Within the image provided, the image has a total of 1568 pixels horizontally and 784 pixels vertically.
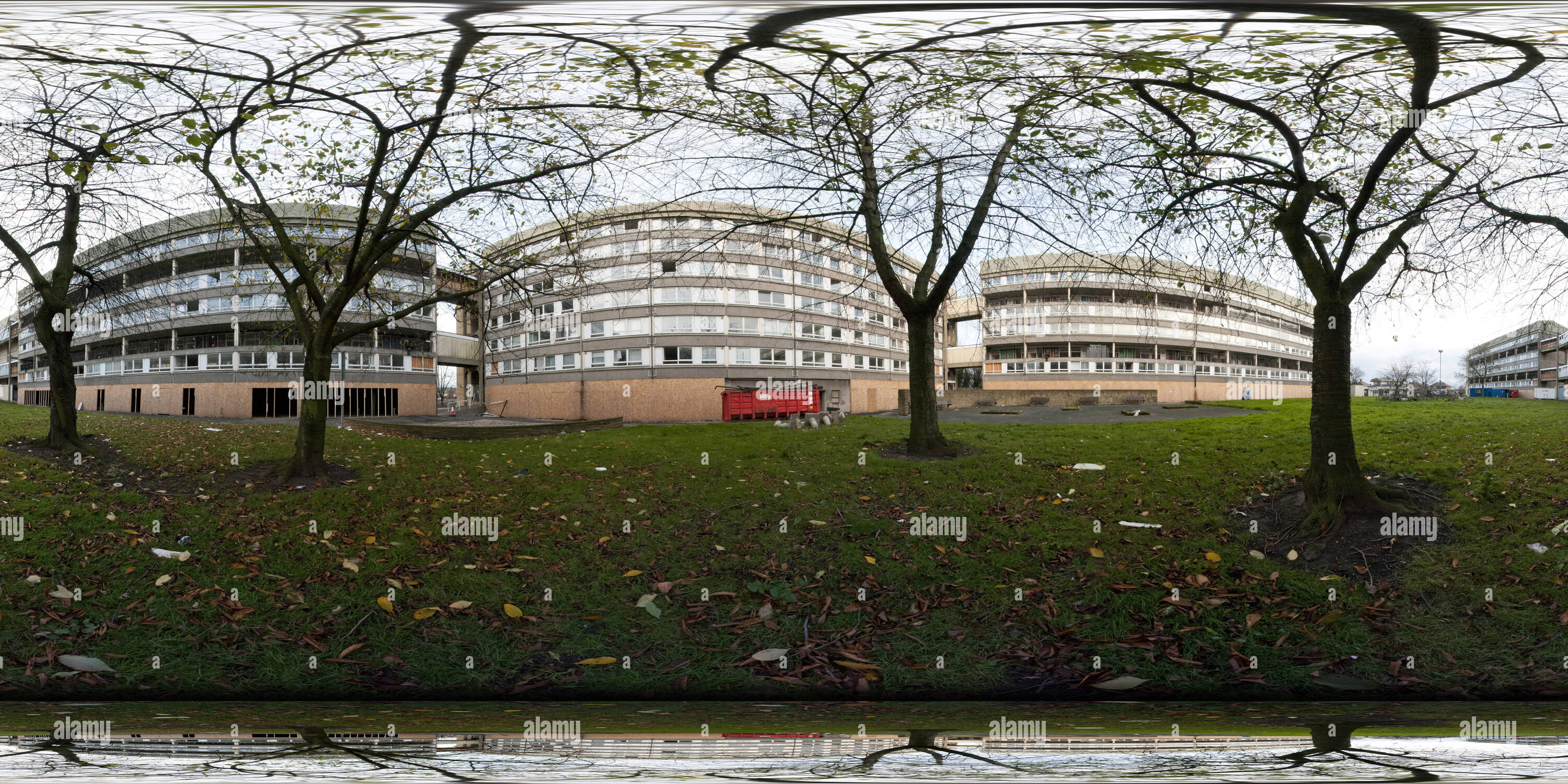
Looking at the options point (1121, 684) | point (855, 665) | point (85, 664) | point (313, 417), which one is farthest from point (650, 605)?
point (313, 417)

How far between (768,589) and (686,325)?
24052mm

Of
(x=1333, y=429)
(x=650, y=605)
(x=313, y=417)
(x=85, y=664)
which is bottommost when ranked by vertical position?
(x=85, y=664)

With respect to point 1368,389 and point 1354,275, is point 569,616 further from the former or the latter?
point 1368,389

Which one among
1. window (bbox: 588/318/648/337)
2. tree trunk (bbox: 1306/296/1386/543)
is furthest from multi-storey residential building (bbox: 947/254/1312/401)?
window (bbox: 588/318/648/337)

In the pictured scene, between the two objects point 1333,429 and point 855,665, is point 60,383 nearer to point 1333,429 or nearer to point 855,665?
point 855,665

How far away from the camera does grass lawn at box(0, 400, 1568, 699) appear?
3.42 metres

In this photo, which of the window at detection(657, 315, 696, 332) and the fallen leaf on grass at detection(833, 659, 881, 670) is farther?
the window at detection(657, 315, 696, 332)

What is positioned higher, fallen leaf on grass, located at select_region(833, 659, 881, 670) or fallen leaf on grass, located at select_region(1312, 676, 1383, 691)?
fallen leaf on grass, located at select_region(833, 659, 881, 670)

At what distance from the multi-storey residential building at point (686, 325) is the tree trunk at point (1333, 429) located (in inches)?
186

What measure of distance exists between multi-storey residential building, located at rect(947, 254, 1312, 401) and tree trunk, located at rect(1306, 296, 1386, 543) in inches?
8.6

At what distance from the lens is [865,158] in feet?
19.8

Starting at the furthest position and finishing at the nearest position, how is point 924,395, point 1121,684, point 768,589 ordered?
point 924,395 < point 768,589 < point 1121,684

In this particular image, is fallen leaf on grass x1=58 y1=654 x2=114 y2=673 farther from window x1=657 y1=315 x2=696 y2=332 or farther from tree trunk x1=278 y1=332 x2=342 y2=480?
window x1=657 y1=315 x2=696 y2=332

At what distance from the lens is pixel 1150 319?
1004cm
